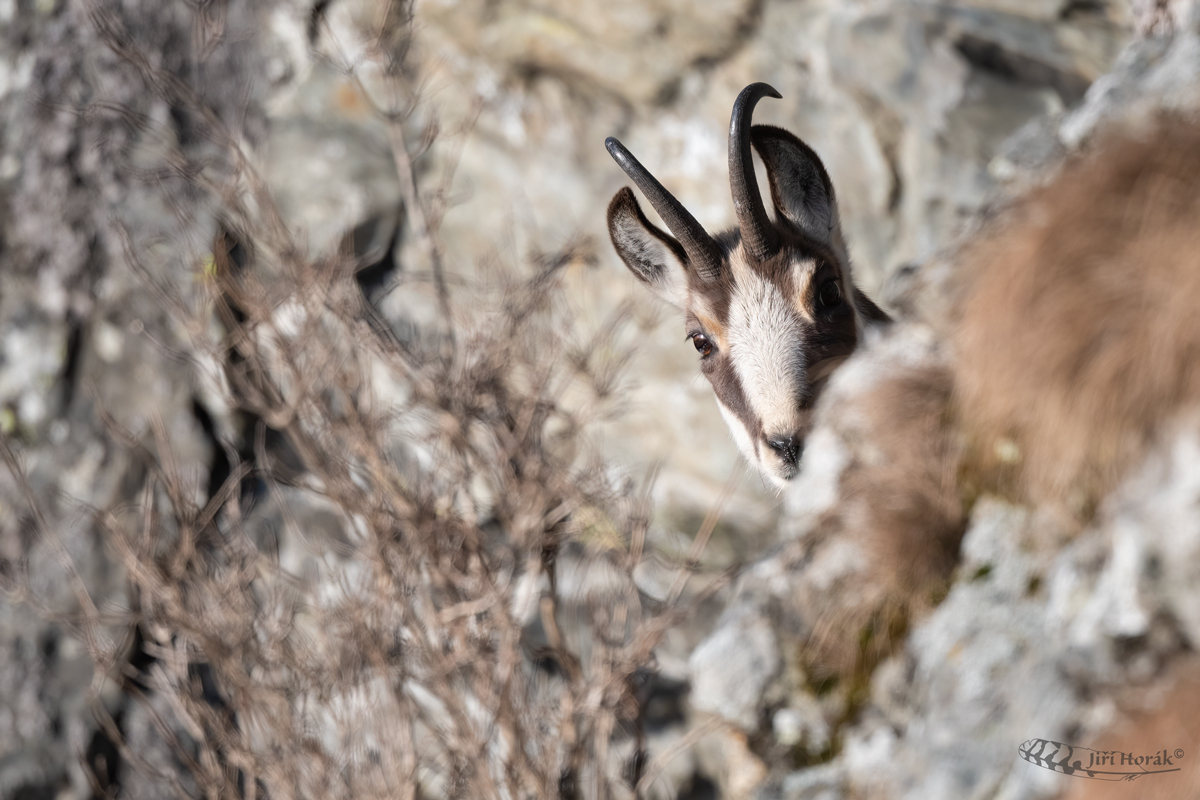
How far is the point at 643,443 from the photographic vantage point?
731 cm

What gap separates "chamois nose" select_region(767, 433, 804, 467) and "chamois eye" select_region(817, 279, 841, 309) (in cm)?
48

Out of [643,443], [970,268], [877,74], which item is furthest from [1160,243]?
[643,443]

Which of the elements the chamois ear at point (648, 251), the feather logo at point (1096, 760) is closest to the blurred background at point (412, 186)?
the chamois ear at point (648, 251)

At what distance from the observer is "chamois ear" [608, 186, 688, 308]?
10.0 feet

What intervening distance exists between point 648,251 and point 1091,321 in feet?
4.72

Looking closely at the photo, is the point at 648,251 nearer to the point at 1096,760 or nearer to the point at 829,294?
the point at 829,294

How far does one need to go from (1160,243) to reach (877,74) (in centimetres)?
382

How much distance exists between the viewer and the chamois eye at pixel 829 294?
2.75 metres

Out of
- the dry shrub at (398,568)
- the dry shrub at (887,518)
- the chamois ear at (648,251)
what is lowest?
the dry shrub at (398,568)

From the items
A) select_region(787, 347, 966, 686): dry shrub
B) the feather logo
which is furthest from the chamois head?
the feather logo

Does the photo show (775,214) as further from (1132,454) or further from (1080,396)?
(1132,454)

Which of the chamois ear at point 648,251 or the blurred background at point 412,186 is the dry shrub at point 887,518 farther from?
the blurred background at point 412,186

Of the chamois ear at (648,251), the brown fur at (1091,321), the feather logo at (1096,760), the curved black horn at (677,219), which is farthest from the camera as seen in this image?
the chamois ear at (648,251)

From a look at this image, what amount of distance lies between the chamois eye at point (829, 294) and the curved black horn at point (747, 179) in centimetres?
19
